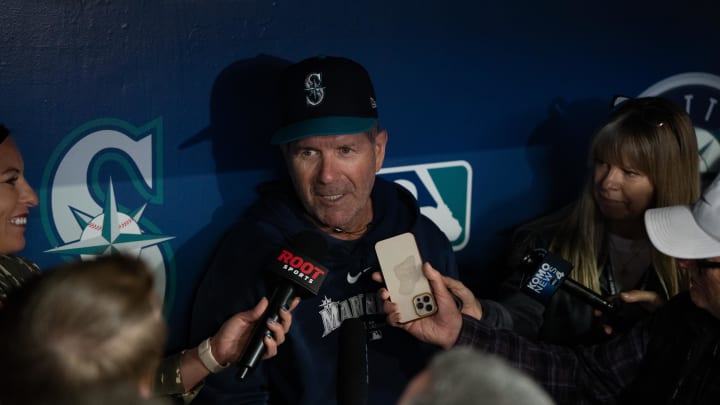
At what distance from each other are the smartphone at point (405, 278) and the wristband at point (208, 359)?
0.44 m

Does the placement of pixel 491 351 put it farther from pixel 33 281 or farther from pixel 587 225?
pixel 33 281

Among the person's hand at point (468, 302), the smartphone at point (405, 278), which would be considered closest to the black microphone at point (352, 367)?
the smartphone at point (405, 278)

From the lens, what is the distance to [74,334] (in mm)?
818

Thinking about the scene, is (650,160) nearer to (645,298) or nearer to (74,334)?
(645,298)

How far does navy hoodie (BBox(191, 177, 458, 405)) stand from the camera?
1.81 metres

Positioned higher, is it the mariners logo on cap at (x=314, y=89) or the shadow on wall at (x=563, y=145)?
the mariners logo on cap at (x=314, y=89)

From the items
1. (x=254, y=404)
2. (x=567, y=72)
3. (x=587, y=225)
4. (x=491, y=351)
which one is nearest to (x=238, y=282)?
(x=254, y=404)

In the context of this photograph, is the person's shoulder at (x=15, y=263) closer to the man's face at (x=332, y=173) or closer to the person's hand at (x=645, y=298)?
the man's face at (x=332, y=173)

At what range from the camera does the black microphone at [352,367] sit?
1.37m

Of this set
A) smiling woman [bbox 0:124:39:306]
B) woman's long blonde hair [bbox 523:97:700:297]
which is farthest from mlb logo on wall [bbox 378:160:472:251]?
smiling woman [bbox 0:124:39:306]

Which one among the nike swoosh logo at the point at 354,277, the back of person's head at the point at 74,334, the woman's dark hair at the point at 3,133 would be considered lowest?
the nike swoosh logo at the point at 354,277

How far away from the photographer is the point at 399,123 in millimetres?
2260

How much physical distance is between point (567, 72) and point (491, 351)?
119 centimetres

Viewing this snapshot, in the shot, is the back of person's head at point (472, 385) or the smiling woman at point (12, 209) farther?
the smiling woman at point (12, 209)
